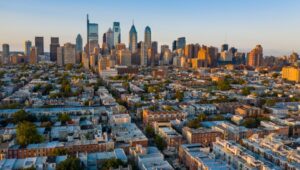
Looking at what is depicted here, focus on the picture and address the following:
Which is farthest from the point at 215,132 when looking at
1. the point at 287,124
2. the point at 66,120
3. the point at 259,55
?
the point at 259,55

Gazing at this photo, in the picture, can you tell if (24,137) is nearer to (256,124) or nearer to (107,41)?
(256,124)

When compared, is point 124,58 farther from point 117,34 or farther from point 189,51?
point 117,34

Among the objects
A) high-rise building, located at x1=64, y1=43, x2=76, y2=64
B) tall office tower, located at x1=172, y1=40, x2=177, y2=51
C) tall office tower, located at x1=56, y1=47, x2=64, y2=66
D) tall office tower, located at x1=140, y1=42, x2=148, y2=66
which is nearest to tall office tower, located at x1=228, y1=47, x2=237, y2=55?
tall office tower, located at x1=172, y1=40, x2=177, y2=51

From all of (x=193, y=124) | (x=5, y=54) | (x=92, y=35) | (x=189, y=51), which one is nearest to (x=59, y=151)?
(x=193, y=124)

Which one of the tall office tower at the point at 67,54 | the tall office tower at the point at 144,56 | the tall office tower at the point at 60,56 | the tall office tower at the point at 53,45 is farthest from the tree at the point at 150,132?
the tall office tower at the point at 53,45

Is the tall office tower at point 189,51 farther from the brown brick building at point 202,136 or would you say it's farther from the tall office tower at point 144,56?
the brown brick building at point 202,136

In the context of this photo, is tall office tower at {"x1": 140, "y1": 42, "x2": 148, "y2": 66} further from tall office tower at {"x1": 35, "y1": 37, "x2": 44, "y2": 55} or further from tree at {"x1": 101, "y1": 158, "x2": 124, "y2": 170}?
tree at {"x1": 101, "y1": 158, "x2": 124, "y2": 170}

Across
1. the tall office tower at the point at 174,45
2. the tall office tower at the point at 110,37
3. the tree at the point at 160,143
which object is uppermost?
the tall office tower at the point at 110,37

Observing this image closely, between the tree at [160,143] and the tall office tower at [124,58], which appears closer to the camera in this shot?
the tree at [160,143]
